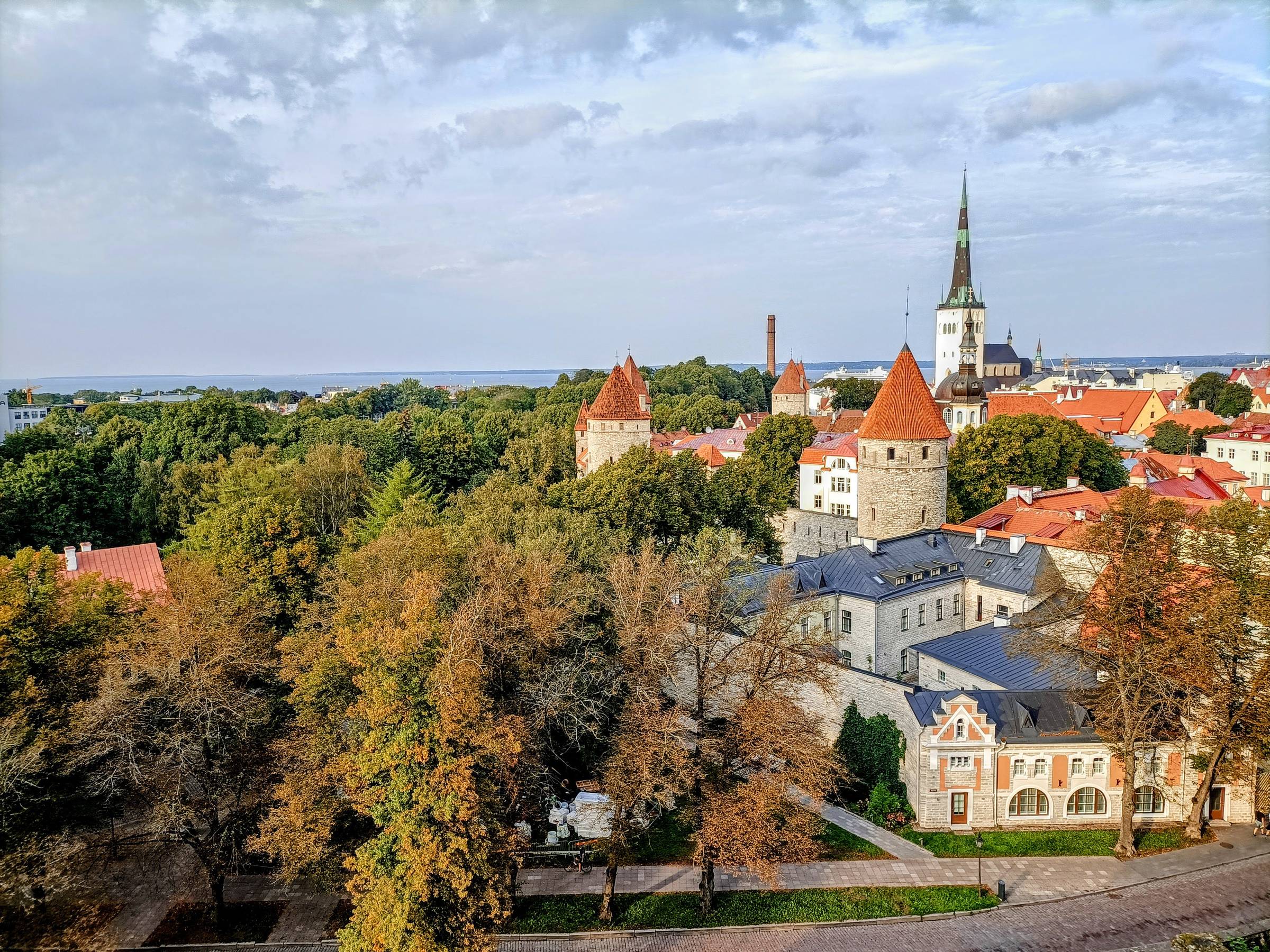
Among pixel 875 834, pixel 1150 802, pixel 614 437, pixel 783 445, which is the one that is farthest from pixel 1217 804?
pixel 614 437

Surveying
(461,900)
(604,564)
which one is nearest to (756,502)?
(604,564)

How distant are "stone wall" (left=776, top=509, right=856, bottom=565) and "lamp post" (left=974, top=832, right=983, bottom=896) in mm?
19554

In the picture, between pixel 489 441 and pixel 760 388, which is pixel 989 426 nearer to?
pixel 489 441

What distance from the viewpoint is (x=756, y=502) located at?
39844 mm

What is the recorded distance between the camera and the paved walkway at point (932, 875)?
60.3ft

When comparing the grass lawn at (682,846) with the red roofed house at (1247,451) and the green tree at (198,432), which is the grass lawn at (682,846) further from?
the red roofed house at (1247,451)

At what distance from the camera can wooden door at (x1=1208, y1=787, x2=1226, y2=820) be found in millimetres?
20953

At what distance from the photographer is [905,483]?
33219 mm

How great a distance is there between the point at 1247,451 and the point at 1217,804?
47056mm

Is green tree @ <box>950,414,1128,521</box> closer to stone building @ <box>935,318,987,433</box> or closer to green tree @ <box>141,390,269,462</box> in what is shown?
stone building @ <box>935,318,987,433</box>

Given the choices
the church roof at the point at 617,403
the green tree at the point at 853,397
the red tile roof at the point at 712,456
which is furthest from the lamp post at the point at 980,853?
the green tree at the point at 853,397

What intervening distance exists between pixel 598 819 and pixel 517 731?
5.71 metres

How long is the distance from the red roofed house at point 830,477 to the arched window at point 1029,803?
23.1 m

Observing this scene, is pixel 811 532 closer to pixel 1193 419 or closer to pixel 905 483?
pixel 905 483
